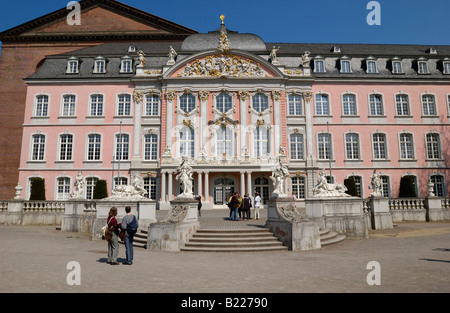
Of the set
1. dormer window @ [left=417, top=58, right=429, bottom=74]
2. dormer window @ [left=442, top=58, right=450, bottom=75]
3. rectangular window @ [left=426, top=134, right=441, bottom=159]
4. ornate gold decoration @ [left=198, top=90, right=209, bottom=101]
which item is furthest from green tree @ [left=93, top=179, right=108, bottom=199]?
dormer window @ [left=442, top=58, right=450, bottom=75]

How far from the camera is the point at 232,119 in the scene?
3145 centimetres

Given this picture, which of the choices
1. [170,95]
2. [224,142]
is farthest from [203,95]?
[224,142]

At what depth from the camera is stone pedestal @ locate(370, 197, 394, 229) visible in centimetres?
1656

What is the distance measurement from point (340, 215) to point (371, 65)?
965 inches

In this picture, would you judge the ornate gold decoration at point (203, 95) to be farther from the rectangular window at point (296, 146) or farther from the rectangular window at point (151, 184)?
the rectangular window at point (296, 146)

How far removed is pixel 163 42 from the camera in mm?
39938

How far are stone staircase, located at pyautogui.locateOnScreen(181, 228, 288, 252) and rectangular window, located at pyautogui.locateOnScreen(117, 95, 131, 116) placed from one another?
72.9ft

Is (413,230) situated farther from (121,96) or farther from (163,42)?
(163,42)

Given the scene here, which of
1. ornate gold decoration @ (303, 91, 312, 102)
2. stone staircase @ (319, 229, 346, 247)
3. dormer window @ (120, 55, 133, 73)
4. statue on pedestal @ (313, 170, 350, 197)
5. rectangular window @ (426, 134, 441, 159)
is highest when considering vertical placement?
dormer window @ (120, 55, 133, 73)

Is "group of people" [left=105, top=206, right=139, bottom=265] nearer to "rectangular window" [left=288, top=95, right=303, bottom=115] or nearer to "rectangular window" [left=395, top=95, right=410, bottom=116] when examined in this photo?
"rectangular window" [left=288, top=95, right=303, bottom=115]
